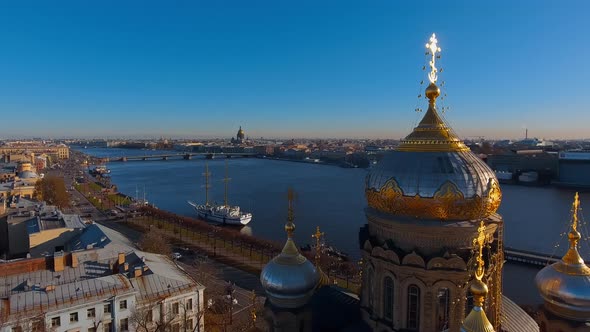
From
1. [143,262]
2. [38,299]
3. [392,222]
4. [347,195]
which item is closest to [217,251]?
[143,262]

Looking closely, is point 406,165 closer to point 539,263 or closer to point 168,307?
point 168,307

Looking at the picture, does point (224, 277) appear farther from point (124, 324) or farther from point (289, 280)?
point (289, 280)

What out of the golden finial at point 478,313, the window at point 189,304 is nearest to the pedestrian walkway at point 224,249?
the window at point 189,304

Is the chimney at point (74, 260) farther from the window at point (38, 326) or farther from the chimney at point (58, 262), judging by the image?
the window at point (38, 326)

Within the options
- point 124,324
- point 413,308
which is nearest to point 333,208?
point 124,324

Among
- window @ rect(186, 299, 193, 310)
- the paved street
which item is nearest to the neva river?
window @ rect(186, 299, 193, 310)

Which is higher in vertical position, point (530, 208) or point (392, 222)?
point (392, 222)

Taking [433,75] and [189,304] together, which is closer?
[433,75]

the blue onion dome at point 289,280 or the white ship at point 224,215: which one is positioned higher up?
the blue onion dome at point 289,280
